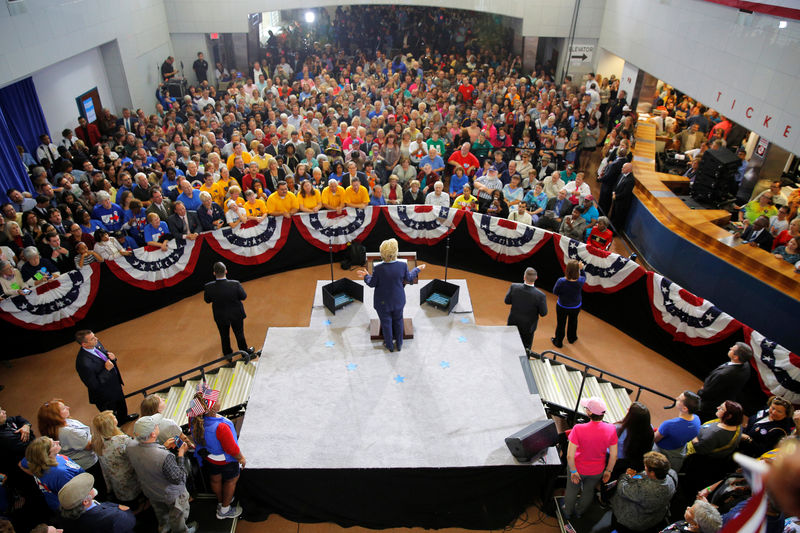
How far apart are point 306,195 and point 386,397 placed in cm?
422

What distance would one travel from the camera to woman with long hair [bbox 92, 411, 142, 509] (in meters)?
4.25

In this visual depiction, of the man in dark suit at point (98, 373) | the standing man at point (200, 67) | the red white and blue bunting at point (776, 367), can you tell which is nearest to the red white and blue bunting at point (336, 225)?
the man in dark suit at point (98, 373)

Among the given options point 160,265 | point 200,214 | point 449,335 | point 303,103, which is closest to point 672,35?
point 303,103

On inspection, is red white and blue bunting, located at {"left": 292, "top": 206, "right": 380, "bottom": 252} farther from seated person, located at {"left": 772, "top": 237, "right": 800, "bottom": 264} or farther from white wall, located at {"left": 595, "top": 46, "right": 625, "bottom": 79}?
white wall, located at {"left": 595, "top": 46, "right": 625, "bottom": 79}

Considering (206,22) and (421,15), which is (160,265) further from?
(421,15)

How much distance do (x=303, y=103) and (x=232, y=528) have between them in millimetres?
11433

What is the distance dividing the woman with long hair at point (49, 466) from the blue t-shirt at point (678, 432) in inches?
199

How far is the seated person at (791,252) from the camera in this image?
21.8ft

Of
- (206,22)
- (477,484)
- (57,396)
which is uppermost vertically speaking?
(206,22)

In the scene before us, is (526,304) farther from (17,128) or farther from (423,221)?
(17,128)

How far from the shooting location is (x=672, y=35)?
38.8ft

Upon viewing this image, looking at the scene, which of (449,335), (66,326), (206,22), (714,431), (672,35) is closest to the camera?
(714,431)

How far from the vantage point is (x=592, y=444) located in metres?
4.40

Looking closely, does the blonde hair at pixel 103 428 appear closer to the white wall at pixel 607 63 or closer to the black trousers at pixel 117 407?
the black trousers at pixel 117 407
